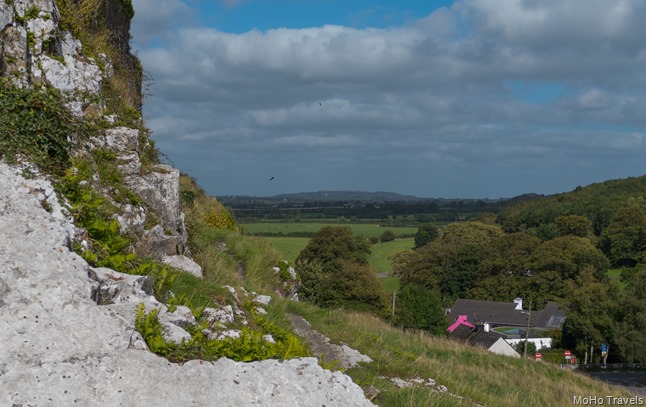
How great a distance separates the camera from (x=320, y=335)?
12133mm

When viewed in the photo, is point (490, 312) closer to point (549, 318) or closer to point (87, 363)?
point (549, 318)

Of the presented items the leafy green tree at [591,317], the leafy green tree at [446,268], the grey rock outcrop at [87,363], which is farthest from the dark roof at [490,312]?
the grey rock outcrop at [87,363]

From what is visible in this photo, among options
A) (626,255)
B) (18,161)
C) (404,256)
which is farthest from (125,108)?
(626,255)

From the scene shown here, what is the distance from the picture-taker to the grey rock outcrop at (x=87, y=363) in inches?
193

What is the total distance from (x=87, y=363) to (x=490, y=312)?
85.3 meters

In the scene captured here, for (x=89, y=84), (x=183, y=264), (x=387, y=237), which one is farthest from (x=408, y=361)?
(x=387, y=237)

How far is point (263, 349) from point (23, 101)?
5.35m

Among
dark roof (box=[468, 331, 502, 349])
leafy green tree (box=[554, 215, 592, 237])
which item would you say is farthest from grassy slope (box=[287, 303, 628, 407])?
leafy green tree (box=[554, 215, 592, 237])

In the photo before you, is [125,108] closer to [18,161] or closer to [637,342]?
[18,161]

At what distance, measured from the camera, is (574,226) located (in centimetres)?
12362

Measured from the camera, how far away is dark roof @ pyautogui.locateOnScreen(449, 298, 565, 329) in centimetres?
8100

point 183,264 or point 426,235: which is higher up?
point 183,264

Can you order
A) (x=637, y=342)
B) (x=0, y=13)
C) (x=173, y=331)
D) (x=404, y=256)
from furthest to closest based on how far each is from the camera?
1. (x=404, y=256)
2. (x=637, y=342)
3. (x=0, y=13)
4. (x=173, y=331)

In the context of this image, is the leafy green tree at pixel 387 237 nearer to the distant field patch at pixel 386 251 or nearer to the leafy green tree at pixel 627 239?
the distant field patch at pixel 386 251
